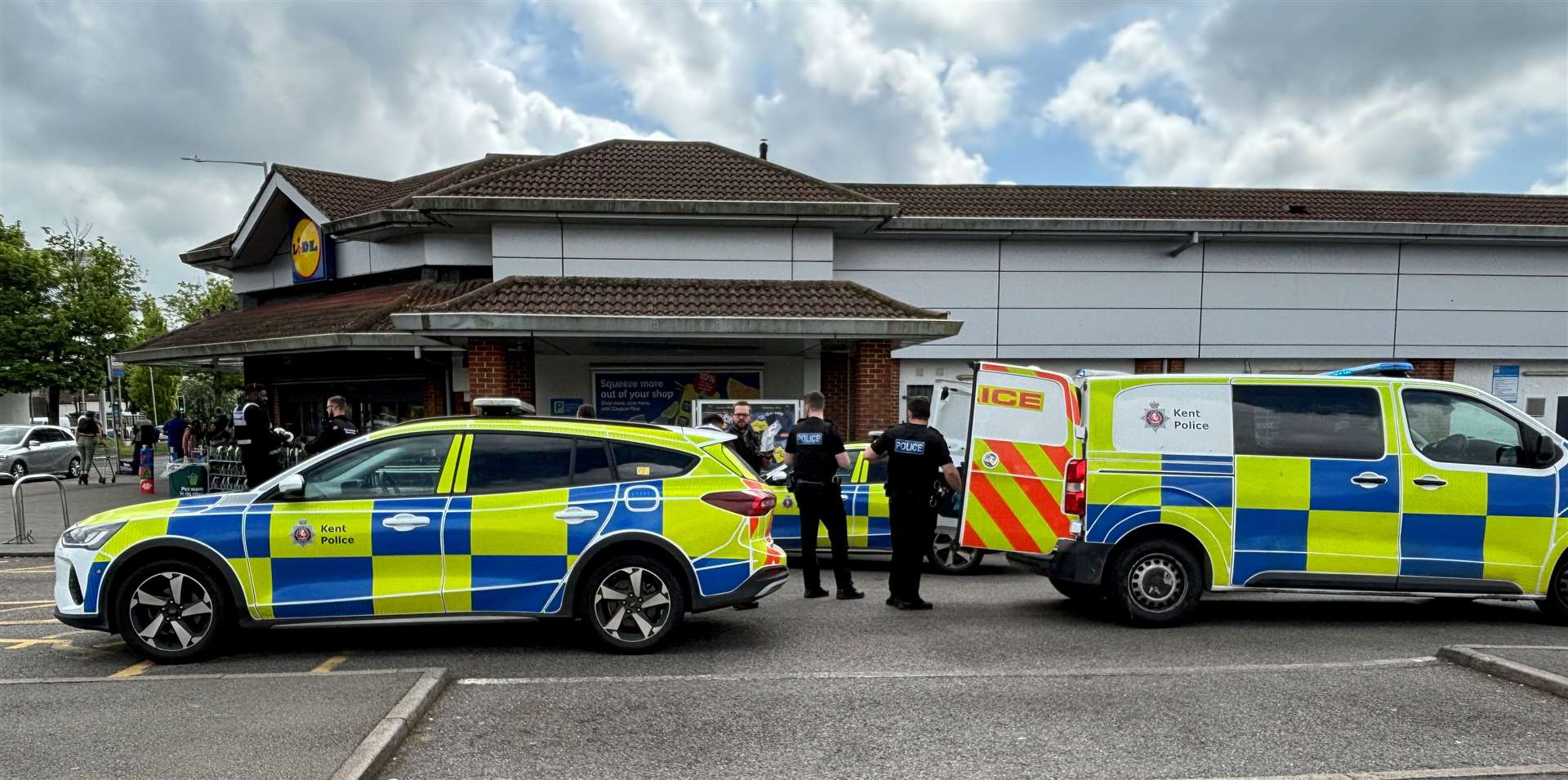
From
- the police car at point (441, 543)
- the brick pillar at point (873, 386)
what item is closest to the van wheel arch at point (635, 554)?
the police car at point (441, 543)

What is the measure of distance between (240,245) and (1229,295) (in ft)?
58.6

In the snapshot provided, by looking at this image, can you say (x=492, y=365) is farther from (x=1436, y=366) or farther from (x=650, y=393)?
(x=1436, y=366)

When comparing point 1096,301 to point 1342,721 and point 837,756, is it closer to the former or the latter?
point 1342,721

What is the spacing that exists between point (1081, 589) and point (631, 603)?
334 centimetres

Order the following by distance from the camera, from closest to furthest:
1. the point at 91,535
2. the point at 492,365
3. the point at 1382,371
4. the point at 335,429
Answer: the point at 91,535, the point at 1382,371, the point at 335,429, the point at 492,365

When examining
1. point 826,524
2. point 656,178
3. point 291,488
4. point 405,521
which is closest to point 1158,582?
point 826,524

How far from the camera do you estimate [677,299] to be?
10930 millimetres

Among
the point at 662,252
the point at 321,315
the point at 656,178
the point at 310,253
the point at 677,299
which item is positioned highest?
the point at 656,178

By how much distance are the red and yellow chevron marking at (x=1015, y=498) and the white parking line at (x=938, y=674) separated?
1.48m

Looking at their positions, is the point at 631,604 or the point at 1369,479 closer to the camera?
the point at 631,604

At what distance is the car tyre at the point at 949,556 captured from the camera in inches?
316

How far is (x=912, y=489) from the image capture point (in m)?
6.42

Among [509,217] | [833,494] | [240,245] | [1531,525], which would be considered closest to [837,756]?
[833,494]

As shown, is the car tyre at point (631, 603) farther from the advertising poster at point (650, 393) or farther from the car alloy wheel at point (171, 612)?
the advertising poster at point (650, 393)
